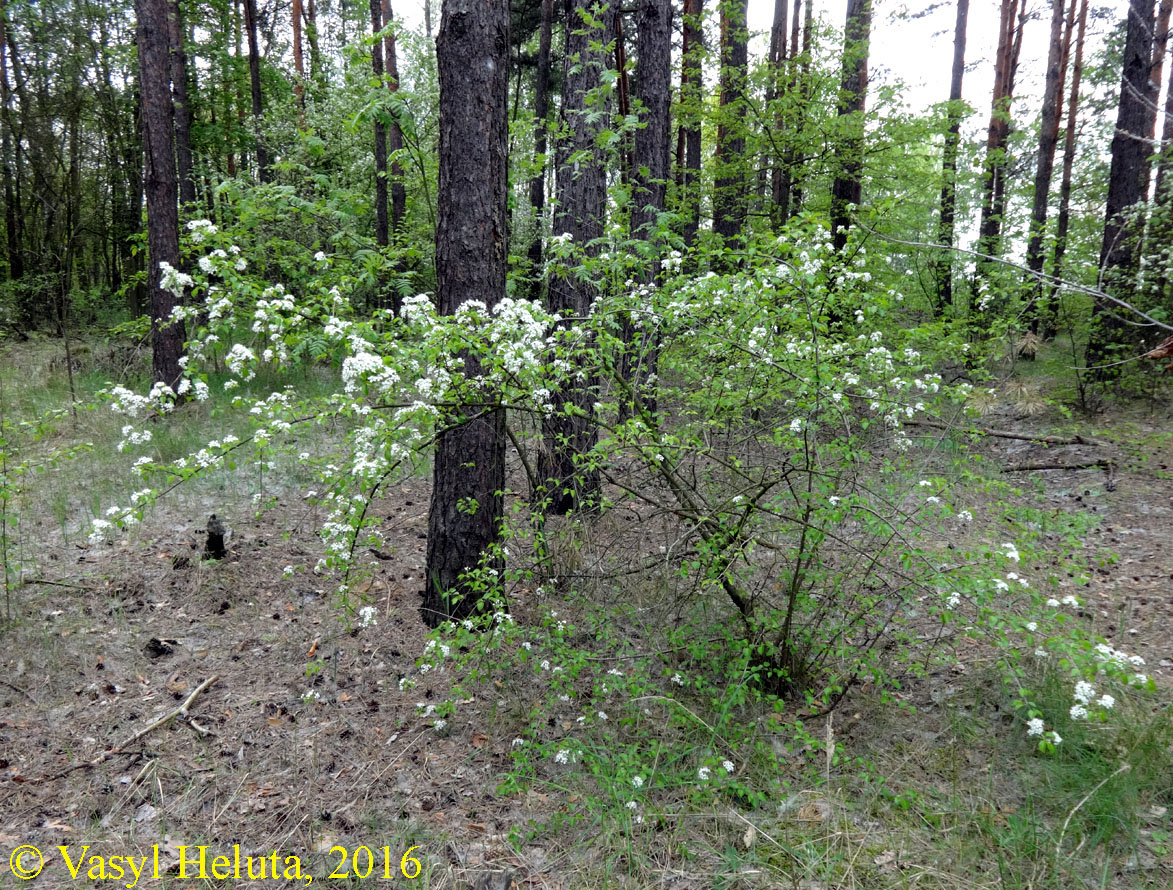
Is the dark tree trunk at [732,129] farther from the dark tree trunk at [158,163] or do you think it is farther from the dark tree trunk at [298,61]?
the dark tree trunk at [298,61]

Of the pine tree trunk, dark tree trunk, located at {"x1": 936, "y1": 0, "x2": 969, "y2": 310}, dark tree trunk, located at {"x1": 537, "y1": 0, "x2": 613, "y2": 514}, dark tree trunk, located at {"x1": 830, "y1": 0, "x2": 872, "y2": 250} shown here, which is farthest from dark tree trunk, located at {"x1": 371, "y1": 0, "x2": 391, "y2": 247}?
the pine tree trunk

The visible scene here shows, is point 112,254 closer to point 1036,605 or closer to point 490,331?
point 490,331

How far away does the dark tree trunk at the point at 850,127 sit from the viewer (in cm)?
873

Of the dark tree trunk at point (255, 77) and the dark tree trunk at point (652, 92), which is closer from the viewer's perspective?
the dark tree trunk at point (652, 92)

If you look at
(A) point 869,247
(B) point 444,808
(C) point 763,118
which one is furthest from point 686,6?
(B) point 444,808

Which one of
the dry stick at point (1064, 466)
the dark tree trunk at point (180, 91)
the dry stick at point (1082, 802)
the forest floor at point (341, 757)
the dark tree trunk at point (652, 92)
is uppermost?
the dark tree trunk at point (180, 91)

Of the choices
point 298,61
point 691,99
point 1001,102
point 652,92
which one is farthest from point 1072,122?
point 298,61

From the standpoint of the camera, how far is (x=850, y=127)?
340 inches

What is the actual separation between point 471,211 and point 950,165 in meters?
10.1

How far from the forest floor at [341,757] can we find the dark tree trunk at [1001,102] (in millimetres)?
10138

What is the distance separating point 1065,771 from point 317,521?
5171 mm

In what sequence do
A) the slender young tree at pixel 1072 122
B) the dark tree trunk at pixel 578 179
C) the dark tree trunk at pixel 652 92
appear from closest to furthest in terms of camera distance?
the dark tree trunk at pixel 578 179, the dark tree trunk at pixel 652 92, the slender young tree at pixel 1072 122

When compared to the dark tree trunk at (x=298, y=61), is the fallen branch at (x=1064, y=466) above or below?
below

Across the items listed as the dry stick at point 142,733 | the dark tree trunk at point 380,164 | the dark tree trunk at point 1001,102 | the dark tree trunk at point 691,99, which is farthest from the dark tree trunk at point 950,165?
the dark tree trunk at point 380,164
